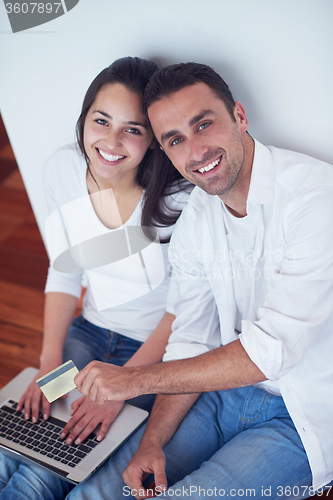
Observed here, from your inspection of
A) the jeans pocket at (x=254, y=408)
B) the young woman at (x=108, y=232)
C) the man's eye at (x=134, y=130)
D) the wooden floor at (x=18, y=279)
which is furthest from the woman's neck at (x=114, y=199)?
the wooden floor at (x=18, y=279)

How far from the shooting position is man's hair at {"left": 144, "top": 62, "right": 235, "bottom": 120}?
0.97 m

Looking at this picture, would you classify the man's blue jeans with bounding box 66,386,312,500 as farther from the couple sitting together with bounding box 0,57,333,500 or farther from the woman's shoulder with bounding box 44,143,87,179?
the woman's shoulder with bounding box 44,143,87,179

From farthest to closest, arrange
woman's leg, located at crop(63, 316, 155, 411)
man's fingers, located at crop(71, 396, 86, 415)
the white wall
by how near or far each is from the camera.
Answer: woman's leg, located at crop(63, 316, 155, 411) < man's fingers, located at crop(71, 396, 86, 415) < the white wall

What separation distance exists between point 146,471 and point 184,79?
88cm

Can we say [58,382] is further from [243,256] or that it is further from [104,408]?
[243,256]

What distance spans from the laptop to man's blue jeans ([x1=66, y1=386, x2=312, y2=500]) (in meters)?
0.04

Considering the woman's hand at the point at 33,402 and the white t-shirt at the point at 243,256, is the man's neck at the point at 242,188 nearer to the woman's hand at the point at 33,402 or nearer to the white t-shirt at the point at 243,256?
the white t-shirt at the point at 243,256

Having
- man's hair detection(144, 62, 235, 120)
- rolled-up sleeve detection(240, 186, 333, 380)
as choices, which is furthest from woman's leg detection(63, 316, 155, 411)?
man's hair detection(144, 62, 235, 120)

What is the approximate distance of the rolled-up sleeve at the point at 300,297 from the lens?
0.94 meters

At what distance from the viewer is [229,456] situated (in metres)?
1.09

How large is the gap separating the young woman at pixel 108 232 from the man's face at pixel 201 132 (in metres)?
0.07

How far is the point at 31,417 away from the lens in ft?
4.03

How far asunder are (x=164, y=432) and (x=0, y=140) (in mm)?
2100

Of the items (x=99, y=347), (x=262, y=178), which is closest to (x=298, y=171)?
(x=262, y=178)
